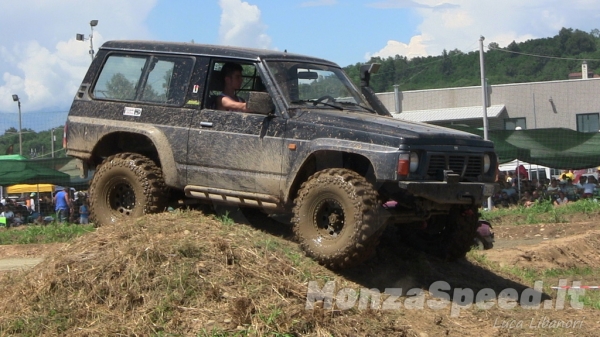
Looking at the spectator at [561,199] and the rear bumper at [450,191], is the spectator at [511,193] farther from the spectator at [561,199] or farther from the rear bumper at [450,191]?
the rear bumper at [450,191]

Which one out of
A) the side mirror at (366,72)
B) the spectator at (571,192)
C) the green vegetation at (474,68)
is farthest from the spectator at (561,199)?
the green vegetation at (474,68)

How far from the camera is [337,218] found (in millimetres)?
7301

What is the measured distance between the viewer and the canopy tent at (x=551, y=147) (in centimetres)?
1973

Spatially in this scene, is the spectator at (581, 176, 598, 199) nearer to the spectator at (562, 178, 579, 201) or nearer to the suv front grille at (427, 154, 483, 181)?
the spectator at (562, 178, 579, 201)

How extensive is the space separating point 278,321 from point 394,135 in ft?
6.93

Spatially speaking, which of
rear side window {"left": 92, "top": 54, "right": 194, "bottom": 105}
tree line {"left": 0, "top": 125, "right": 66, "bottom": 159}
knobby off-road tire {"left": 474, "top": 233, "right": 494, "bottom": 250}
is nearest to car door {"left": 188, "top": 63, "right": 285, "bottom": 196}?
rear side window {"left": 92, "top": 54, "right": 194, "bottom": 105}

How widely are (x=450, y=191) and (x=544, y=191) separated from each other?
1504 centimetres

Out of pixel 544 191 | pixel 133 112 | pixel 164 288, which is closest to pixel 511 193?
pixel 544 191

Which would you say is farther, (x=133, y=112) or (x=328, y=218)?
(x=133, y=112)

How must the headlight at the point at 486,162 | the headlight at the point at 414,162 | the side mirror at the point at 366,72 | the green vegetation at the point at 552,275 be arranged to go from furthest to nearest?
the side mirror at the point at 366,72 < the green vegetation at the point at 552,275 < the headlight at the point at 486,162 < the headlight at the point at 414,162

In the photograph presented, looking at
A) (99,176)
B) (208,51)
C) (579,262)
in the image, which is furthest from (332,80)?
(579,262)

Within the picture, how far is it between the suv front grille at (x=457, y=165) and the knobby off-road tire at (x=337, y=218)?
2.07 ft

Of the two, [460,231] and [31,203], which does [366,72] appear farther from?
[31,203]

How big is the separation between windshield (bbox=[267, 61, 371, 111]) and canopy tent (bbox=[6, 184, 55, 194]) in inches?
477
